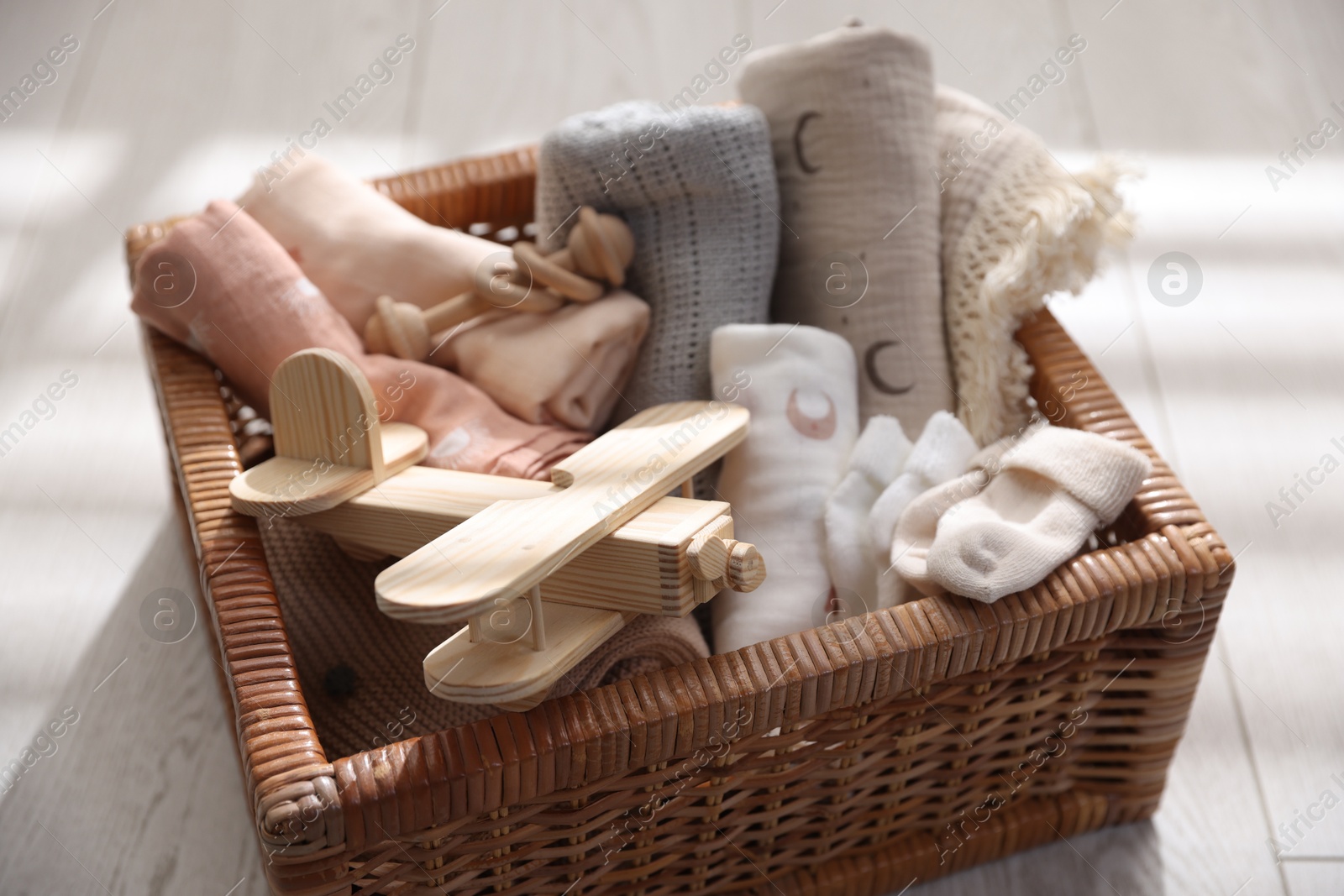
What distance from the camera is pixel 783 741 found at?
616 mm

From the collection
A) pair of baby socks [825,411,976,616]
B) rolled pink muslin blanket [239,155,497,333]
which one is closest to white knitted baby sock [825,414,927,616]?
pair of baby socks [825,411,976,616]

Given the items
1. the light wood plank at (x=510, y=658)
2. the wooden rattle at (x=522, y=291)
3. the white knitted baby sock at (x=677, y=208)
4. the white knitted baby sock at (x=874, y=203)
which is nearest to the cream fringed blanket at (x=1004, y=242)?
the white knitted baby sock at (x=874, y=203)

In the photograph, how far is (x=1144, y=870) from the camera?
77 cm

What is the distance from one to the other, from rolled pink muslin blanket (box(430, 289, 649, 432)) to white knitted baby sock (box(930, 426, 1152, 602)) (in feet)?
0.85

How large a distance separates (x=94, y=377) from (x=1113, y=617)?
3.19ft

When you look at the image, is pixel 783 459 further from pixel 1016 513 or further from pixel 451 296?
pixel 451 296

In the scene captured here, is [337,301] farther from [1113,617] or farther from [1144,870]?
[1144,870]

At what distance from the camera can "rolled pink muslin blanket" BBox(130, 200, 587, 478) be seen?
763 mm

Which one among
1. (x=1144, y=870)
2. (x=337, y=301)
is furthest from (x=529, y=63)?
(x=1144, y=870)

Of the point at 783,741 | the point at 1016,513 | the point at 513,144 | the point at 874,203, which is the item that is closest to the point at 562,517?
the point at 783,741

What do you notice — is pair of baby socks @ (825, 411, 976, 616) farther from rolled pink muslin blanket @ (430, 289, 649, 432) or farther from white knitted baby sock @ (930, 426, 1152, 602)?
rolled pink muslin blanket @ (430, 289, 649, 432)

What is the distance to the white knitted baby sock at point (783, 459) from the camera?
0.72 metres

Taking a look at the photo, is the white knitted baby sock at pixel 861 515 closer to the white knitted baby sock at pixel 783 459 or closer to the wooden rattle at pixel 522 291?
the white knitted baby sock at pixel 783 459

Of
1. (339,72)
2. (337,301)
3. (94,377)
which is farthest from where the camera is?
(339,72)
